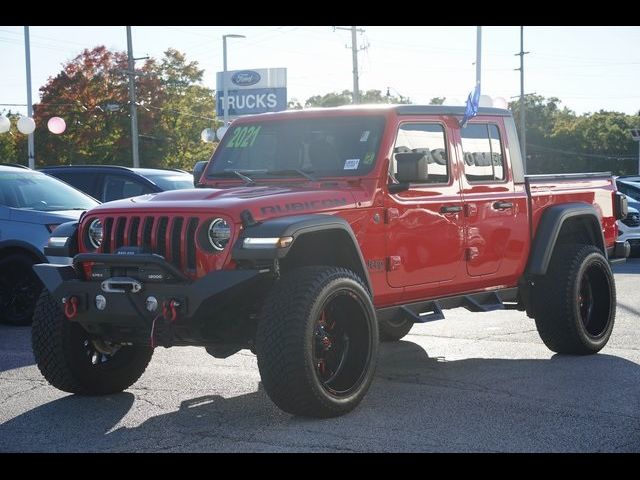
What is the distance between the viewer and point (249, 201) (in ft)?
21.4

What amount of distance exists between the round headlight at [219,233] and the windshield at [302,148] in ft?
3.91

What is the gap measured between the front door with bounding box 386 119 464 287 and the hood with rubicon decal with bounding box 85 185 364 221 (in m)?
0.43

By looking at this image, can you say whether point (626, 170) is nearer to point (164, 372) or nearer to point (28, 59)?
point (28, 59)

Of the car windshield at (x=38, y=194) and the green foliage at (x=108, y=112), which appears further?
the green foliage at (x=108, y=112)

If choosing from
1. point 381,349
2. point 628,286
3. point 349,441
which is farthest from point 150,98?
point 349,441

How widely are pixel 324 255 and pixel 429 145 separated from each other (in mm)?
1470

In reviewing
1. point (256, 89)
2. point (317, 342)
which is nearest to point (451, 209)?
point (317, 342)

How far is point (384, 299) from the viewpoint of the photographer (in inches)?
292

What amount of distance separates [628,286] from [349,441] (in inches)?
Result: 386

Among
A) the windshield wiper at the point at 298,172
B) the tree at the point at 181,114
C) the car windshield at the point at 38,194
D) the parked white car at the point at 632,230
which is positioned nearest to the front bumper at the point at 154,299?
the windshield wiper at the point at 298,172

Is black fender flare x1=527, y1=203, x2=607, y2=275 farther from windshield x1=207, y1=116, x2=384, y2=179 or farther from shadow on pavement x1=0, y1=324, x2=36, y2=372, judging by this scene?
shadow on pavement x1=0, y1=324, x2=36, y2=372

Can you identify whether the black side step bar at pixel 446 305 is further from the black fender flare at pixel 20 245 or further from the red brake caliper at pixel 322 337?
the black fender flare at pixel 20 245

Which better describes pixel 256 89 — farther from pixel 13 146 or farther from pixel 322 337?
pixel 322 337

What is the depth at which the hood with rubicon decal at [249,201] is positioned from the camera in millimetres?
6488
